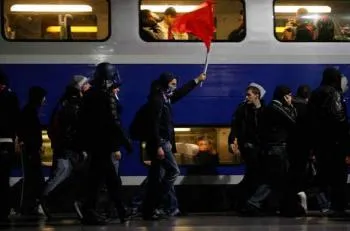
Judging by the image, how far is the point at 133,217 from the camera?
34.4ft

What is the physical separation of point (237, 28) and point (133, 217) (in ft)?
10.3

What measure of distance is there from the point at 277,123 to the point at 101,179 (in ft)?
8.69

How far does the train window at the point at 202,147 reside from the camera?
1107cm

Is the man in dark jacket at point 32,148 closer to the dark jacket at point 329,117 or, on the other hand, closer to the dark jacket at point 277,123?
the dark jacket at point 277,123

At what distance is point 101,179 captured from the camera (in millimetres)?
9422

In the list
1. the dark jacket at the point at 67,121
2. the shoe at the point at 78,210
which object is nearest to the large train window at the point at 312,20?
the dark jacket at the point at 67,121

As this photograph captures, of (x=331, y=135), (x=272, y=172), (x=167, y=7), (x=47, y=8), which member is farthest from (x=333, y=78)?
(x=47, y=8)

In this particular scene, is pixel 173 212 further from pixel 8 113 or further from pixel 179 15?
pixel 179 15

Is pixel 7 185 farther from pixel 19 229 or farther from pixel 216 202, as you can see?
pixel 216 202

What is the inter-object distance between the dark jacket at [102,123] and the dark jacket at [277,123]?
219 cm

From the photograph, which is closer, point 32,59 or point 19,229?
point 19,229

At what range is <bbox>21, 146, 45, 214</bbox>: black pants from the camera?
10.7 metres

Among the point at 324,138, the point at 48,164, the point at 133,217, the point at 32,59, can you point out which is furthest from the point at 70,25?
the point at 324,138

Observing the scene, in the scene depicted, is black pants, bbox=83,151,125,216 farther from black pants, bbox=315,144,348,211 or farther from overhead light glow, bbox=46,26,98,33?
black pants, bbox=315,144,348,211
